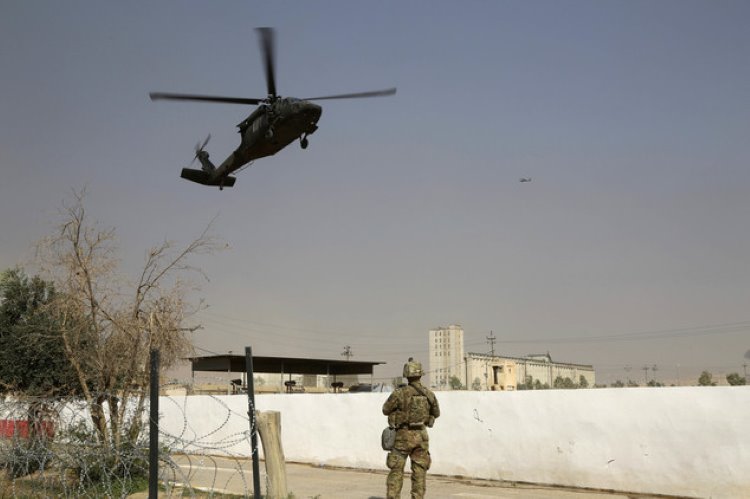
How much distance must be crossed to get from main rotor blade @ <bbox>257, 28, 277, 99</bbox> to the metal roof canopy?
17.1m

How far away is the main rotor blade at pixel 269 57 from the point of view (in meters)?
17.8

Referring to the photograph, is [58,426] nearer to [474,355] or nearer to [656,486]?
[656,486]

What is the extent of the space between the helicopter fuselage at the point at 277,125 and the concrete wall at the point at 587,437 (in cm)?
678

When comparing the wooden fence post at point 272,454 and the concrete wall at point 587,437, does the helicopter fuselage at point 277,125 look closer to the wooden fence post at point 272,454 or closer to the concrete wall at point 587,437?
the concrete wall at point 587,437

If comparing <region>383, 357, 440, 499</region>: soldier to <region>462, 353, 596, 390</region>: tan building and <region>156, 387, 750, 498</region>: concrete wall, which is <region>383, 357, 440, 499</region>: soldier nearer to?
<region>156, 387, 750, 498</region>: concrete wall

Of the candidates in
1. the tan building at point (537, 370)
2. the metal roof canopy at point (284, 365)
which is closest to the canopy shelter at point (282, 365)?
the metal roof canopy at point (284, 365)

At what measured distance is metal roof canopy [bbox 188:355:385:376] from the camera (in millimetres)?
37047

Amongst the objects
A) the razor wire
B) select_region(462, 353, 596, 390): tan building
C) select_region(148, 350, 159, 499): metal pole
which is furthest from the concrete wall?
select_region(462, 353, 596, 390): tan building

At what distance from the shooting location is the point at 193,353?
1688 cm

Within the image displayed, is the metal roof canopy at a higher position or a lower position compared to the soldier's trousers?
higher

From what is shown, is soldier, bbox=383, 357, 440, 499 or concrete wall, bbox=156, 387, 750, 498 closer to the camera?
soldier, bbox=383, 357, 440, 499

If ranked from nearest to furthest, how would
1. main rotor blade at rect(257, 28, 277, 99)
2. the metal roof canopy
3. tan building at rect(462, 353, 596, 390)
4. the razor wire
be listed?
the razor wire → main rotor blade at rect(257, 28, 277, 99) → the metal roof canopy → tan building at rect(462, 353, 596, 390)

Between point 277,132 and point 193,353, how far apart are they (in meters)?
5.73

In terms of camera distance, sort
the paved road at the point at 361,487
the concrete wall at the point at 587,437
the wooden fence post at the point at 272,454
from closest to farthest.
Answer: the wooden fence post at the point at 272,454
the concrete wall at the point at 587,437
the paved road at the point at 361,487
